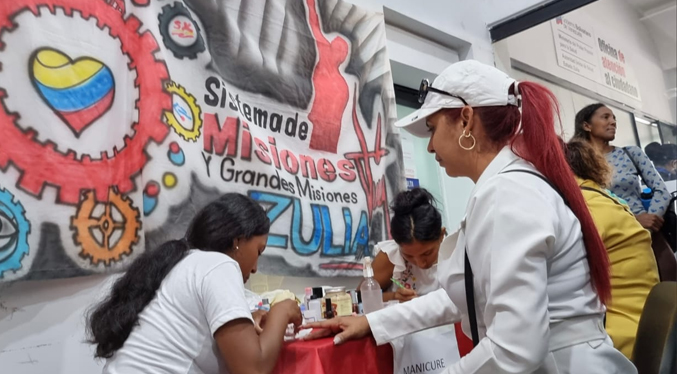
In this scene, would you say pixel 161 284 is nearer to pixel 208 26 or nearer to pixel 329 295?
pixel 329 295

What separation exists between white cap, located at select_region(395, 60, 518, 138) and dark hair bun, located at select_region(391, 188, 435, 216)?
83cm

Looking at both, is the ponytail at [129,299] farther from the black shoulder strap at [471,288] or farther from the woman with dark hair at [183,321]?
the black shoulder strap at [471,288]

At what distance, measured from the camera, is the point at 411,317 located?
1.14 meters

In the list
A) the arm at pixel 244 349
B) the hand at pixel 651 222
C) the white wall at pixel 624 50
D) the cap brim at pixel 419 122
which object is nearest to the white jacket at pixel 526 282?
the cap brim at pixel 419 122

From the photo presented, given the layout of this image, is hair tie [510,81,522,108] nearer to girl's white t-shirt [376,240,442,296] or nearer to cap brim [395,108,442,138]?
cap brim [395,108,442,138]

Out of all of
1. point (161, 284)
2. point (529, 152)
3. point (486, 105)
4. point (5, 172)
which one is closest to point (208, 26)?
point (5, 172)

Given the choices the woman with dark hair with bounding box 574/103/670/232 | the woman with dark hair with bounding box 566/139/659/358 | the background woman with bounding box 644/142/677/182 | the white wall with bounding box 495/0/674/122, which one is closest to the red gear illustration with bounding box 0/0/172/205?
the woman with dark hair with bounding box 566/139/659/358

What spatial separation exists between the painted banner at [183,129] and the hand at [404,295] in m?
0.37

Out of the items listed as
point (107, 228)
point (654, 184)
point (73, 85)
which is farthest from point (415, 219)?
point (654, 184)

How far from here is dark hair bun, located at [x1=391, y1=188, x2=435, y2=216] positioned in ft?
5.92

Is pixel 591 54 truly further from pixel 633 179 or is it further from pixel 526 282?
pixel 526 282

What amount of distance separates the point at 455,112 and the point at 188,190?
0.90 meters

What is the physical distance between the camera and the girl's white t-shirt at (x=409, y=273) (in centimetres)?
179

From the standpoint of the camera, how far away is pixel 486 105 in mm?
937
